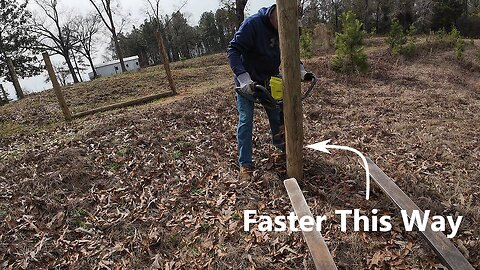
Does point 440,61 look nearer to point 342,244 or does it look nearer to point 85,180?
point 342,244

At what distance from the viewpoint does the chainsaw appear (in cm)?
294

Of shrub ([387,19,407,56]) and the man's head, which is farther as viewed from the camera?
shrub ([387,19,407,56])

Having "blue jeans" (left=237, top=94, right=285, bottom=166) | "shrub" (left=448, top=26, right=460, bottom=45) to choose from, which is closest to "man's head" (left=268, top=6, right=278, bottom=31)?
"blue jeans" (left=237, top=94, right=285, bottom=166)

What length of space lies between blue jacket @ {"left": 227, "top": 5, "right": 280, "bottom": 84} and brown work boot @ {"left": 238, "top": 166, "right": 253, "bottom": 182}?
1.01 meters

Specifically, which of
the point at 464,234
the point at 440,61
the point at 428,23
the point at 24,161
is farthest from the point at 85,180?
the point at 428,23

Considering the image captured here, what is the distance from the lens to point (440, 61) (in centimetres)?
1262

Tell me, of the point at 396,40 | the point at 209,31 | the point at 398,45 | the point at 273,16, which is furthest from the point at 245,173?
the point at 209,31

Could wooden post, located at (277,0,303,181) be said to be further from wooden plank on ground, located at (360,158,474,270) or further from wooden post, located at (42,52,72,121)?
wooden post, located at (42,52,72,121)

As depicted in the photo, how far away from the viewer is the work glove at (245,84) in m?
2.88

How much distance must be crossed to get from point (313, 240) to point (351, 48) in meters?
8.53

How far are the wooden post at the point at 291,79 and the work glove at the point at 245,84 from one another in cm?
30

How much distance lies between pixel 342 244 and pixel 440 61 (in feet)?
43.1

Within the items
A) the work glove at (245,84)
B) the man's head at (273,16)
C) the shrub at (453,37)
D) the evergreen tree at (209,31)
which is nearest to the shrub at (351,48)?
the man's head at (273,16)

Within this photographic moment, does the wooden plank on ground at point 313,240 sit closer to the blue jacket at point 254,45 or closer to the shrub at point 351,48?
the blue jacket at point 254,45
